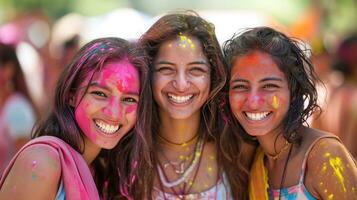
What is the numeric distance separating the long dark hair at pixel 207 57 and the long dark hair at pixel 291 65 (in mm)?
106

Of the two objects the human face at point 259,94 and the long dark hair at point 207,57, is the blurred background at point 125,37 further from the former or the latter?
the human face at point 259,94

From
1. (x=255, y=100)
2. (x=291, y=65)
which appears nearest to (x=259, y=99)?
(x=255, y=100)

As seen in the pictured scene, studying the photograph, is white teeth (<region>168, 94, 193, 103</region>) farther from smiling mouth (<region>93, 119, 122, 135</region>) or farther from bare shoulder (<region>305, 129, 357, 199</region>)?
bare shoulder (<region>305, 129, 357, 199</region>)

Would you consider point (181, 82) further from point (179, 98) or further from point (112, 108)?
point (112, 108)

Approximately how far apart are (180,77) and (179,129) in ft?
1.18

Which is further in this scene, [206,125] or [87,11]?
[87,11]

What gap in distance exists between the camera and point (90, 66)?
9.71 ft

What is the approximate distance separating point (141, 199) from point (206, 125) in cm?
→ 53

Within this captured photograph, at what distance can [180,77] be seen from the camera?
3.20 meters

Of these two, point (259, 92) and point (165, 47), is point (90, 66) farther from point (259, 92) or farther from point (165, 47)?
point (259, 92)

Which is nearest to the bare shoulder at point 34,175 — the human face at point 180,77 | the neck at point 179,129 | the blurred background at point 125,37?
the blurred background at point 125,37

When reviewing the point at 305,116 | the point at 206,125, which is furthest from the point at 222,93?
the point at 305,116

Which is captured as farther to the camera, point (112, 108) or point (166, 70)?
point (166, 70)

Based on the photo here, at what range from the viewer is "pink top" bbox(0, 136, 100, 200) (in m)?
2.69
